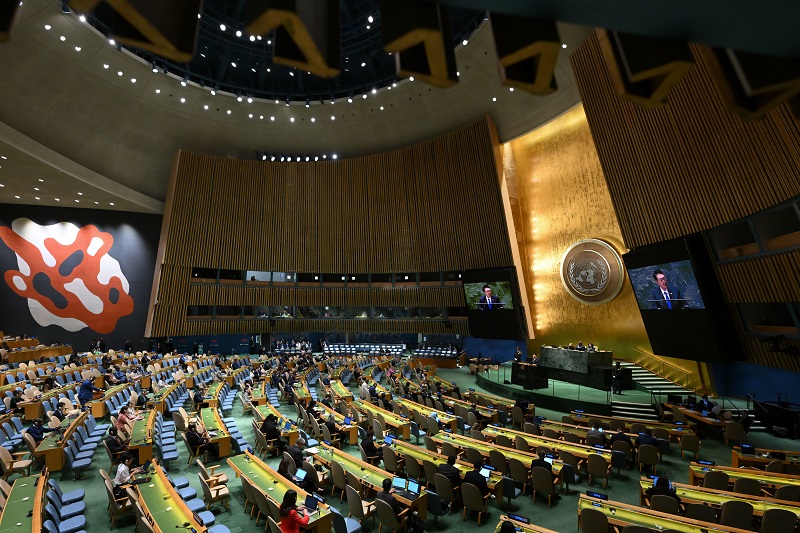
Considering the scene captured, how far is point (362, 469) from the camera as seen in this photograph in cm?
768

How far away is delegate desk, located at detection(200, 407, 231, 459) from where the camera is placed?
30.1 ft

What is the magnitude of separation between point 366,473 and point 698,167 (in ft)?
38.3

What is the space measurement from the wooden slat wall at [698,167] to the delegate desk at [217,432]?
1272 cm

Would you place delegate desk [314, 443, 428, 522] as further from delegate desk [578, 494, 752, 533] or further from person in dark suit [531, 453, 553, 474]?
delegate desk [578, 494, 752, 533]

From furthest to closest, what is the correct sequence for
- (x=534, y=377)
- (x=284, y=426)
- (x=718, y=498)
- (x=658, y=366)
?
1. (x=658, y=366)
2. (x=534, y=377)
3. (x=284, y=426)
4. (x=718, y=498)

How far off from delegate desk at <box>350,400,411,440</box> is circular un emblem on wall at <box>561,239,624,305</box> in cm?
1218

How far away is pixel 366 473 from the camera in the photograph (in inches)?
A: 295

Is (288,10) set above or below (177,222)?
below

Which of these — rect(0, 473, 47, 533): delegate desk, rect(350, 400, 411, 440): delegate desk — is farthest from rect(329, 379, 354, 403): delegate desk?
rect(0, 473, 47, 533): delegate desk

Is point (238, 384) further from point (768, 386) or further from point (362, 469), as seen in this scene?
point (768, 386)

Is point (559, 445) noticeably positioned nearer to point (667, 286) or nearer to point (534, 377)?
point (534, 377)

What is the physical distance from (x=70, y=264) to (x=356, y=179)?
16.5 metres

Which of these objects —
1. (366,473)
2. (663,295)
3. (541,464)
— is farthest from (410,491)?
(663,295)

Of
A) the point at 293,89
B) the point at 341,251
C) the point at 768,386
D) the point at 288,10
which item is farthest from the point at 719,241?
the point at 293,89
